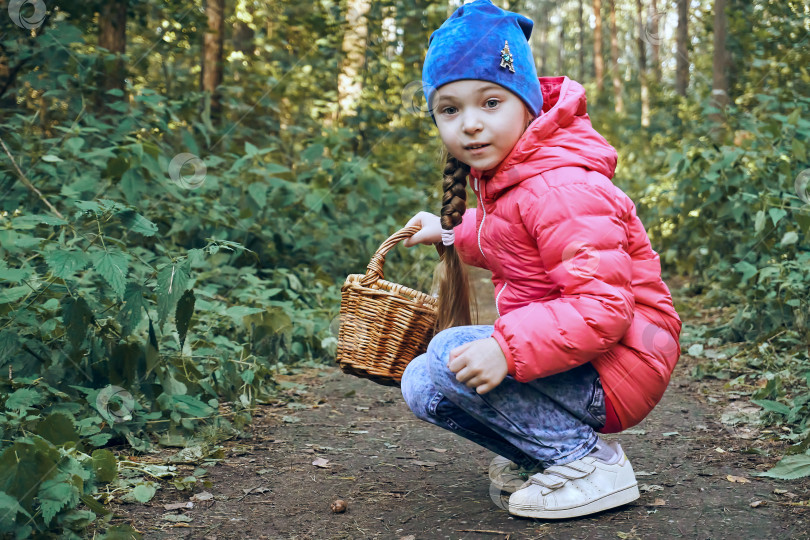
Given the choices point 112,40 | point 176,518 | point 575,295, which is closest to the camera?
point 575,295

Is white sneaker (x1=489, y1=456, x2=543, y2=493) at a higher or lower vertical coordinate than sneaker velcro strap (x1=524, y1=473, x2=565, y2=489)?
lower

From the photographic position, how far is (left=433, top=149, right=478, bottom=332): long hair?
2.40 metres

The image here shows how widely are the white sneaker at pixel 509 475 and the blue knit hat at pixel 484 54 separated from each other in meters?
1.08

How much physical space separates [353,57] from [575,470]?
6473mm

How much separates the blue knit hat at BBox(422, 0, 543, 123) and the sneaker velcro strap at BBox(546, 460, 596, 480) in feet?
3.31

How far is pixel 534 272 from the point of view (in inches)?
82.4

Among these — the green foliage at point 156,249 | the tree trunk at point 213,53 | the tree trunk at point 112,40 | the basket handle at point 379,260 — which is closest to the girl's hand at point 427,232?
the basket handle at point 379,260

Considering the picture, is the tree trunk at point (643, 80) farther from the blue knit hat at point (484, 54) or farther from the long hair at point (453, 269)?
the blue knit hat at point (484, 54)

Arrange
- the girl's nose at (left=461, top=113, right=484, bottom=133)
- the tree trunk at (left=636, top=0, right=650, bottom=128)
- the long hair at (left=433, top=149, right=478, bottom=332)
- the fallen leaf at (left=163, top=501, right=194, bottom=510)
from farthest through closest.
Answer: the tree trunk at (left=636, top=0, right=650, bottom=128) < the long hair at (left=433, top=149, right=478, bottom=332) < the fallen leaf at (left=163, top=501, right=194, bottom=510) < the girl's nose at (left=461, top=113, right=484, bottom=133)

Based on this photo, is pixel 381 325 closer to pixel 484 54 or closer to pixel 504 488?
pixel 504 488

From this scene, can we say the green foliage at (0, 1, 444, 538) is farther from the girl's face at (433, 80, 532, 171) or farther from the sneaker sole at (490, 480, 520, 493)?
the sneaker sole at (490, 480, 520, 493)

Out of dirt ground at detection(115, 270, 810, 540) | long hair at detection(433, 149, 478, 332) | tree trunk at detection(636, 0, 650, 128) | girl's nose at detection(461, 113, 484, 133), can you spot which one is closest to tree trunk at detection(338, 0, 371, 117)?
dirt ground at detection(115, 270, 810, 540)

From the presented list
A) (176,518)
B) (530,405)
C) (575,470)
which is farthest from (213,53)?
(575,470)

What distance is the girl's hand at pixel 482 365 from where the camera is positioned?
1.92m
